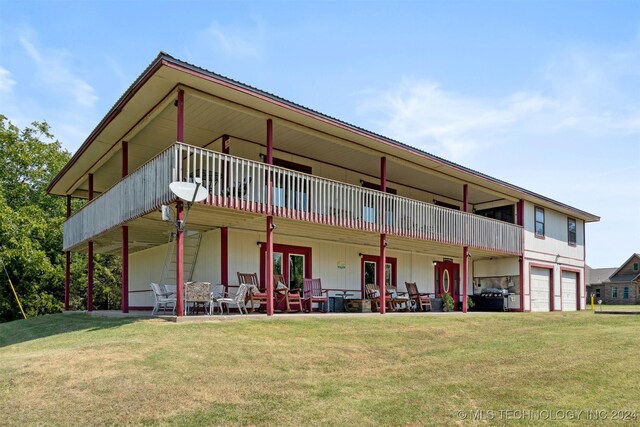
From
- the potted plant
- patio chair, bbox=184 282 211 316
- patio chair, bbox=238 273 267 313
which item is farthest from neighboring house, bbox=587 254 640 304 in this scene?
patio chair, bbox=184 282 211 316

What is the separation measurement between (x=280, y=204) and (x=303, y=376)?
570cm

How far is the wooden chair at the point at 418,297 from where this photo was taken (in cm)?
1830

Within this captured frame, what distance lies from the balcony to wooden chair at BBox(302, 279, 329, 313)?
96.4 inches

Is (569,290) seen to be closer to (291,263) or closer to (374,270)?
(374,270)

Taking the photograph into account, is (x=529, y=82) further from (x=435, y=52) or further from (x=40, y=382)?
(x=40, y=382)

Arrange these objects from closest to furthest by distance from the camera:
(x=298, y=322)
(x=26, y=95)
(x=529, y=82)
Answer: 1. (x=298, y=322)
2. (x=529, y=82)
3. (x=26, y=95)

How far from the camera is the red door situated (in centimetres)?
2248

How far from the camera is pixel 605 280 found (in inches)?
2480

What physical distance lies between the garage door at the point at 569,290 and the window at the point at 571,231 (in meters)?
1.52

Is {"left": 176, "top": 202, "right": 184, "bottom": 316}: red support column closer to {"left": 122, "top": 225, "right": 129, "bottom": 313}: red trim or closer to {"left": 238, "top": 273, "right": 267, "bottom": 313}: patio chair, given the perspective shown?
{"left": 238, "top": 273, "right": 267, "bottom": 313}: patio chair

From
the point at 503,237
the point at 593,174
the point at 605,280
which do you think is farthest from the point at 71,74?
the point at 605,280

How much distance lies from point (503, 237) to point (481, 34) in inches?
471

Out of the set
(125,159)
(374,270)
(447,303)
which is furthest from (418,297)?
(125,159)

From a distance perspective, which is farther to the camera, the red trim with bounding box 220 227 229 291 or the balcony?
the red trim with bounding box 220 227 229 291
